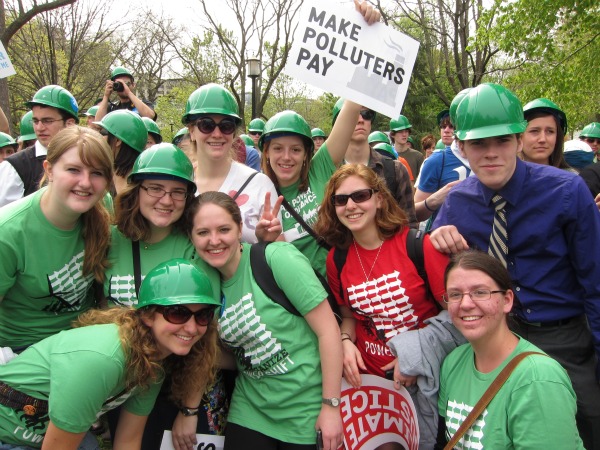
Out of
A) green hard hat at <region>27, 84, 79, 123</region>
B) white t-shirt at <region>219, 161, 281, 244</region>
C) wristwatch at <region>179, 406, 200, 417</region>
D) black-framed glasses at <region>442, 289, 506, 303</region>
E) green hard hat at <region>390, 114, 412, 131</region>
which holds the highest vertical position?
green hard hat at <region>390, 114, 412, 131</region>

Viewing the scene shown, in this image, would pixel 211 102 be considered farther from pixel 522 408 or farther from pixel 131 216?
pixel 522 408

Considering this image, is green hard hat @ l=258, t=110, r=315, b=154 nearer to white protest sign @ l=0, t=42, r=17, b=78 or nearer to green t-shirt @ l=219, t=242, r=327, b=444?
green t-shirt @ l=219, t=242, r=327, b=444

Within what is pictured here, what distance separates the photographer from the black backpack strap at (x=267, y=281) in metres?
2.82

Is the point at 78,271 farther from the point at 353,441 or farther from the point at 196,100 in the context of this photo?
the point at 353,441

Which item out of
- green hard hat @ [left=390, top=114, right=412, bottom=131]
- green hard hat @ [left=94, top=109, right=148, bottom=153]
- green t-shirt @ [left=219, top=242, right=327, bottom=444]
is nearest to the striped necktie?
green t-shirt @ [left=219, top=242, right=327, bottom=444]

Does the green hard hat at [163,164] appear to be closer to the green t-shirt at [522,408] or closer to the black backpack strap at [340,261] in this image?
the black backpack strap at [340,261]

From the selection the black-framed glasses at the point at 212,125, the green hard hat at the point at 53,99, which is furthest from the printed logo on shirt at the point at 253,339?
the green hard hat at the point at 53,99

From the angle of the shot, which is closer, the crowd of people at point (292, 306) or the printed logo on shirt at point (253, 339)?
the crowd of people at point (292, 306)

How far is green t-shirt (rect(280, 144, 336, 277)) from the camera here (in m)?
3.54

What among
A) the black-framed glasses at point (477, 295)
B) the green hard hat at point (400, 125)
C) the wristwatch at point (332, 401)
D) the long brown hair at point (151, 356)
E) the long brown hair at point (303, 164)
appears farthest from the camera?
the green hard hat at point (400, 125)

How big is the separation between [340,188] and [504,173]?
3.08 feet

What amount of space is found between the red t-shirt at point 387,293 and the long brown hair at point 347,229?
0.26ft

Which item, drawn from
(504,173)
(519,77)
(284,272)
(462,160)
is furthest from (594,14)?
(284,272)

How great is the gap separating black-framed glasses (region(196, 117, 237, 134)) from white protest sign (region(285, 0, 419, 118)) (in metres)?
0.56
